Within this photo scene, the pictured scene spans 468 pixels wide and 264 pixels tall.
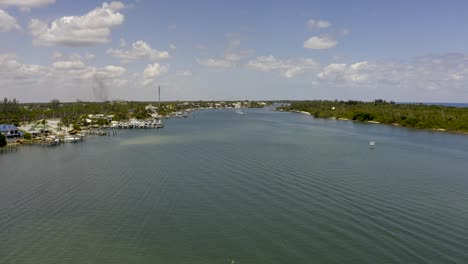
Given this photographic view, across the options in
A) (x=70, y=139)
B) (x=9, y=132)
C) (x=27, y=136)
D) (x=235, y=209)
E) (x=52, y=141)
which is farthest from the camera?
(x=70, y=139)

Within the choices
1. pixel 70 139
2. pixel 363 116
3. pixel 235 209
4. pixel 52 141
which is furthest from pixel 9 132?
pixel 363 116

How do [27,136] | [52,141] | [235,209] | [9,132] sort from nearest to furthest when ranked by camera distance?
[235,209] < [52,141] < [9,132] < [27,136]

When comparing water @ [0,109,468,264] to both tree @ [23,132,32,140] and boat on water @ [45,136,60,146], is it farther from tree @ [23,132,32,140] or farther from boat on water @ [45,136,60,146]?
tree @ [23,132,32,140]

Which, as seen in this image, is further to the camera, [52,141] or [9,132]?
[9,132]

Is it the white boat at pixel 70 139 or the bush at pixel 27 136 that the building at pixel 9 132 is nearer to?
the bush at pixel 27 136

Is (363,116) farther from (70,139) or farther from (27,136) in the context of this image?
(27,136)

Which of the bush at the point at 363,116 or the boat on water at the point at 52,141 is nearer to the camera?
the boat on water at the point at 52,141

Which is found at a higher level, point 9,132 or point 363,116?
point 363,116

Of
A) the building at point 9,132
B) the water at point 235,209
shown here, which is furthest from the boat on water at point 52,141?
the water at point 235,209

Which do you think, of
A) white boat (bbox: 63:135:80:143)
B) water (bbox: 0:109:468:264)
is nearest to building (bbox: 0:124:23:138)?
white boat (bbox: 63:135:80:143)
